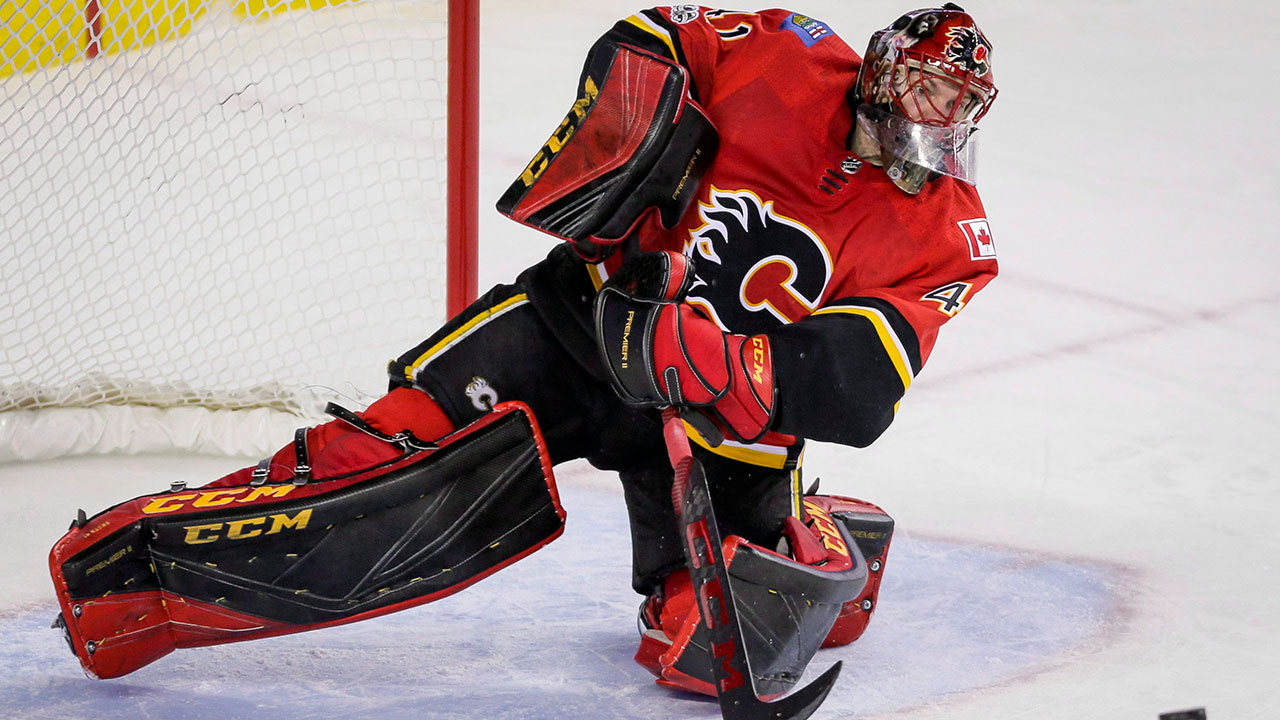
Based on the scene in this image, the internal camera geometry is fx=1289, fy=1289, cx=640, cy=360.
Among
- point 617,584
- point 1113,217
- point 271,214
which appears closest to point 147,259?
point 271,214

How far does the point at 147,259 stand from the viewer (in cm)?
316

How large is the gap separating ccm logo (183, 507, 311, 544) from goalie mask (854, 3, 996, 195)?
3.00ft

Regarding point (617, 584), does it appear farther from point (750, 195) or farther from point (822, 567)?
point (750, 195)

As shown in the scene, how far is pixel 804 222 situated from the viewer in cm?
177

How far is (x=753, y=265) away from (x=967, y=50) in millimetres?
399

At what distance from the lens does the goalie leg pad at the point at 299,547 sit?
5.42 feet

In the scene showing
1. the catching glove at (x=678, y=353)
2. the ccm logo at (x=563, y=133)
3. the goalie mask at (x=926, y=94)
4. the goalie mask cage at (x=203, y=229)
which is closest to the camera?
the catching glove at (x=678, y=353)

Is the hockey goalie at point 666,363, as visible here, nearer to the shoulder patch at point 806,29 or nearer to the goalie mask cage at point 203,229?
the shoulder patch at point 806,29

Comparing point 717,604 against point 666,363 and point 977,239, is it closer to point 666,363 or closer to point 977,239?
point 666,363

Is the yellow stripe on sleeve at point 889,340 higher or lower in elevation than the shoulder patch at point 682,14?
lower

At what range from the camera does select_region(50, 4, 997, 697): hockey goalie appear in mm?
1634

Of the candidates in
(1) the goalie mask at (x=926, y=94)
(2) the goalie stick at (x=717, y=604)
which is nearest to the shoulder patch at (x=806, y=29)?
(1) the goalie mask at (x=926, y=94)

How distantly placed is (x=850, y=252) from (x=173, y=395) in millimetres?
1742

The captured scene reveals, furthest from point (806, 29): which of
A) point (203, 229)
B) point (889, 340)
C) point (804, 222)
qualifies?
point (203, 229)
